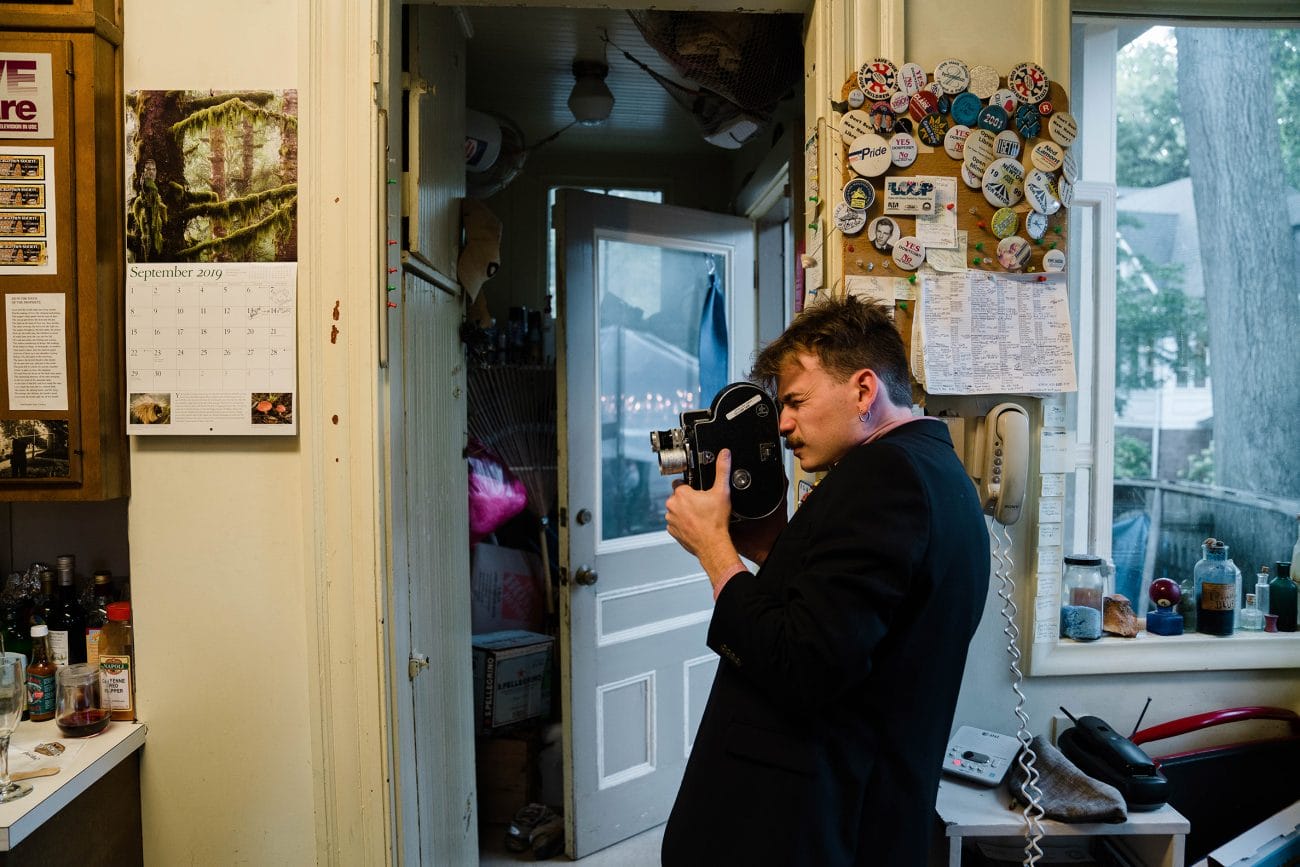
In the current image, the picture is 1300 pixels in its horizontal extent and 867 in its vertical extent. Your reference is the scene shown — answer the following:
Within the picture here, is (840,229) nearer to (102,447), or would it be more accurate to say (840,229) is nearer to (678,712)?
(102,447)

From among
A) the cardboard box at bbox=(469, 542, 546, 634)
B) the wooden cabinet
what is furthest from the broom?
the wooden cabinet

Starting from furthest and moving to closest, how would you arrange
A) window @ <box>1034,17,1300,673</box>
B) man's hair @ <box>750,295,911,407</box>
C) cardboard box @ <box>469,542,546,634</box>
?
cardboard box @ <box>469,542,546,634</box> < window @ <box>1034,17,1300,673</box> < man's hair @ <box>750,295,911,407</box>

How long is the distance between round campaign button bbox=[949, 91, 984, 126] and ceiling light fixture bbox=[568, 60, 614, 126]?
172 centimetres

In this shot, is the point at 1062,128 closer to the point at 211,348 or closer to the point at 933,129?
the point at 933,129

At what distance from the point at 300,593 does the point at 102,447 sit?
0.41 m

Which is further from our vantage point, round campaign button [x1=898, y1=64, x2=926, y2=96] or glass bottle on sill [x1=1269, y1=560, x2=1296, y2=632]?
glass bottle on sill [x1=1269, y1=560, x2=1296, y2=632]

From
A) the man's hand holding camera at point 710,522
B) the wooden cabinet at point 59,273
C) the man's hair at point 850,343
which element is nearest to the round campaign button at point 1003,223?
the man's hair at point 850,343

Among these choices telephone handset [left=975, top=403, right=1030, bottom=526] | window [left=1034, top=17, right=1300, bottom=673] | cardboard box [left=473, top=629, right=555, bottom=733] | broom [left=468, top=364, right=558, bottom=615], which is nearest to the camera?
telephone handset [left=975, top=403, right=1030, bottom=526]

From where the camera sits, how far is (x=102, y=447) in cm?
137

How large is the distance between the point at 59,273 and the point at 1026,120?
1726 millimetres

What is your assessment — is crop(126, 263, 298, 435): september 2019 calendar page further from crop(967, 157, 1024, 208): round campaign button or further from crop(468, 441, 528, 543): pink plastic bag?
crop(468, 441, 528, 543): pink plastic bag

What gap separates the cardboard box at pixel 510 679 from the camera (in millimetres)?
2836

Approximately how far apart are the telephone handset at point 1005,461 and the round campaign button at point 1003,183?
1.26 feet

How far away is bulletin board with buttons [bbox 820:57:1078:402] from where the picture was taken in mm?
1475
